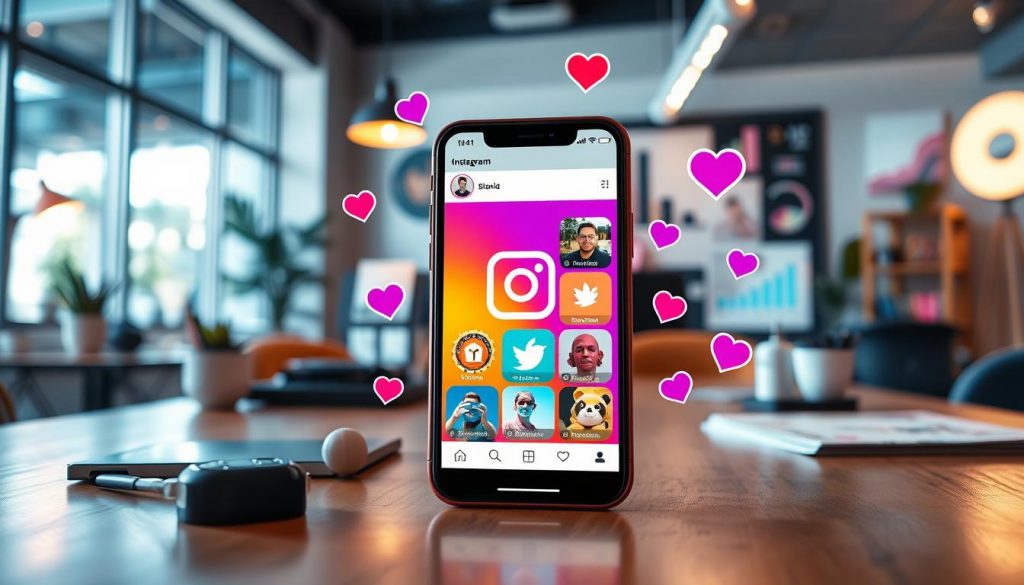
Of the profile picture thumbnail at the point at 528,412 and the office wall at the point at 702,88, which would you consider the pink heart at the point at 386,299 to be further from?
the office wall at the point at 702,88

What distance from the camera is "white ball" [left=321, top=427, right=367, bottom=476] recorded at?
589 millimetres

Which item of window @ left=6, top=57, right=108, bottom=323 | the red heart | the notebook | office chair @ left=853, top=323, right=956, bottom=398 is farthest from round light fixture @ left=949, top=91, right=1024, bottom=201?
window @ left=6, top=57, right=108, bottom=323

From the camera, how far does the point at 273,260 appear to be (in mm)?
5262

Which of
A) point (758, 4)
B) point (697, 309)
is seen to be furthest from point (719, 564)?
point (697, 309)

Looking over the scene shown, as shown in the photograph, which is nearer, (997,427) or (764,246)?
(997,427)

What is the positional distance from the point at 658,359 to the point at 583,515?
6.56ft

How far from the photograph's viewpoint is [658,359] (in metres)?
2.42

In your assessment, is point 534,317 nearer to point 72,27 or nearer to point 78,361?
point 78,361

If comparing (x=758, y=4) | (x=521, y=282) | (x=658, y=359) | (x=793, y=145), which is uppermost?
(x=758, y=4)

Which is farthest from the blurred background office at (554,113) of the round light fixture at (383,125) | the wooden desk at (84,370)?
the wooden desk at (84,370)

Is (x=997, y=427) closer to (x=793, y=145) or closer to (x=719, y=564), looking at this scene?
(x=719, y=564)

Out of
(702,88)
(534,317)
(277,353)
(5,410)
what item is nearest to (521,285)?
(534,317)

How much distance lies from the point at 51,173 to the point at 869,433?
405 cm

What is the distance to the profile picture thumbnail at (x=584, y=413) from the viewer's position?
51 centimetres
